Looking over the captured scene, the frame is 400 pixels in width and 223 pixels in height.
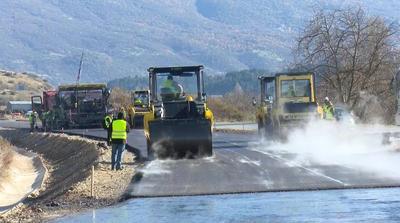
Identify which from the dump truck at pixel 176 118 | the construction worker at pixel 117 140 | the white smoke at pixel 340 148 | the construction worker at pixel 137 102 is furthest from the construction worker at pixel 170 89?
the construction worker at pixel 137 102

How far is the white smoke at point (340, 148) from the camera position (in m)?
25.2

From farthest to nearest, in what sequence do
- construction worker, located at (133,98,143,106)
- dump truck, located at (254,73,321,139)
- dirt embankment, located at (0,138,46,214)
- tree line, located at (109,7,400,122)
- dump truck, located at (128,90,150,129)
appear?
construction worker, located at (133,98,143,106)
dump truck, located at (128,90,150,129)
tree line, located at (109,7,400,122)
dump truck, located at (254,73,321,139)
dirt embankment, located at (0,138,46,214)

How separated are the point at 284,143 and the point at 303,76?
9.94 ft

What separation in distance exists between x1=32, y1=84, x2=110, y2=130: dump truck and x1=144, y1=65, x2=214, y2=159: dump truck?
28.1 meters

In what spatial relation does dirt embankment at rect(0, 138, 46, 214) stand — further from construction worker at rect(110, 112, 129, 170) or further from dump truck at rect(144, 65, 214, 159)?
dump truck at rect(144, 65, 214, 159)

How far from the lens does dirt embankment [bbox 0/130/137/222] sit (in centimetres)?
1925

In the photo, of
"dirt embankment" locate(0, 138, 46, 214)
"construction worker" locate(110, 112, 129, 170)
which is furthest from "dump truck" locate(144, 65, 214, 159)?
"dirt embankment" locate(0, 138, 46, 214)

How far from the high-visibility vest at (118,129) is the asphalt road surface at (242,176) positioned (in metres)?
1.16

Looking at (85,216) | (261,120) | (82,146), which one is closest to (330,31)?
(261,120)

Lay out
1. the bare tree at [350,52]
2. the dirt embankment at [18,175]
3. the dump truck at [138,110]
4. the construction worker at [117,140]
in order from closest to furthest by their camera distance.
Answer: the construction worker at [117,140], the dirt embankment at [18,175], the bare tree at [350,52], the dump truck at [138,110]

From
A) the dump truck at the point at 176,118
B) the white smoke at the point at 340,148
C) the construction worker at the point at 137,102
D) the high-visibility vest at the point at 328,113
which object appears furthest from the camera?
the construction worker at the point at 137,102

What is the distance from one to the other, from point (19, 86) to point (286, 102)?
14220cm

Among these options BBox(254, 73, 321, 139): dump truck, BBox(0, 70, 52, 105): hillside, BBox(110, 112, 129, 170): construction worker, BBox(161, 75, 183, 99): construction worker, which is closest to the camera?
BBox(110, 112, 129, 170): construction worker

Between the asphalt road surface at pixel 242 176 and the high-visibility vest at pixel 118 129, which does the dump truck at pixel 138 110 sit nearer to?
the asphalt road surface at pixel 242 176
